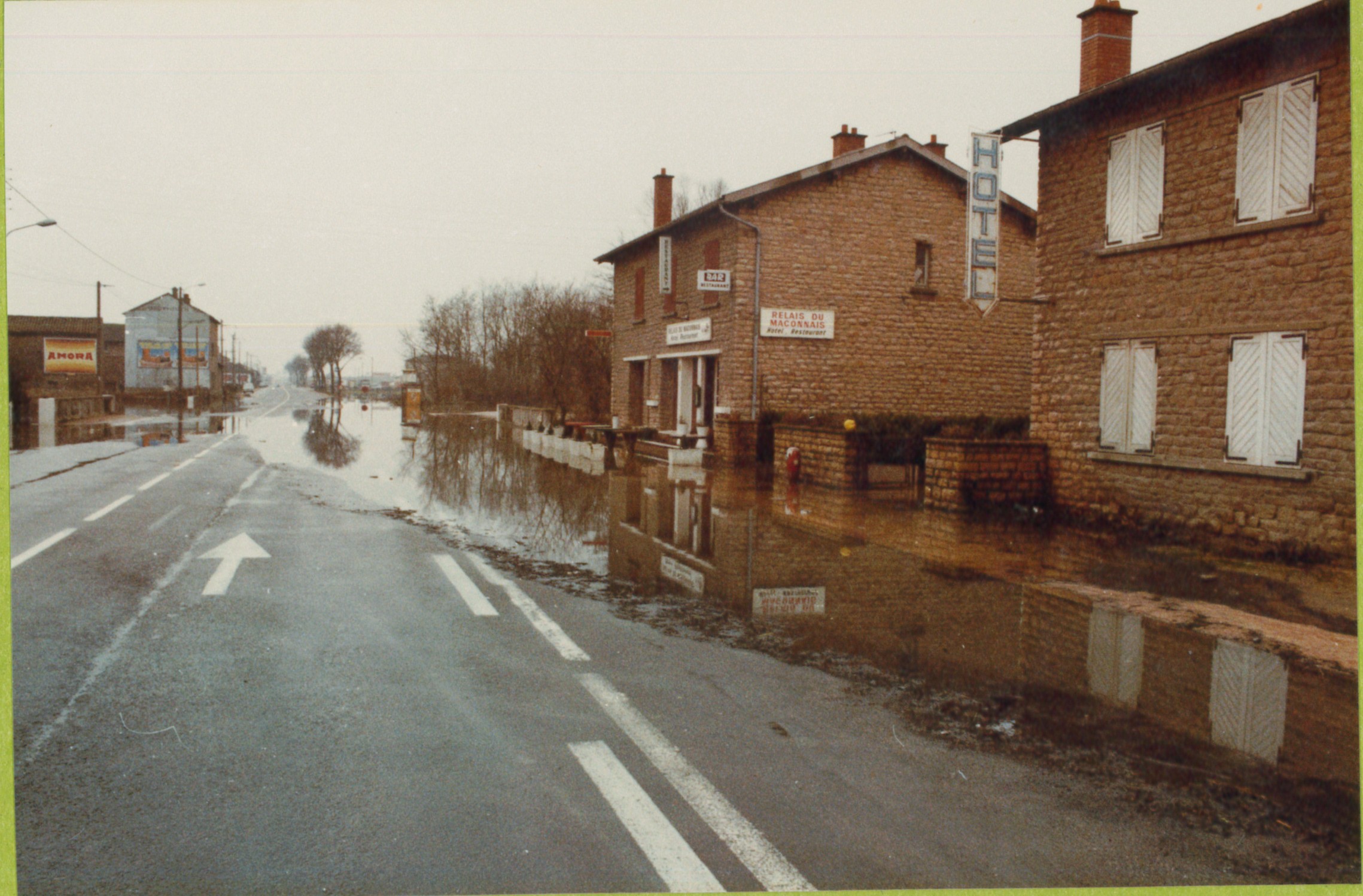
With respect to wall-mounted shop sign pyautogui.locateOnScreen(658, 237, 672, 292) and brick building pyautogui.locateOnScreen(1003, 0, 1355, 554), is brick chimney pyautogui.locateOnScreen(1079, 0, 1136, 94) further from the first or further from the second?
wall-mounted shop sign pyautogui.locateOnScreen(658, 237, 672, 292)

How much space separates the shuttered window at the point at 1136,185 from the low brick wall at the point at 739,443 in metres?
9.61

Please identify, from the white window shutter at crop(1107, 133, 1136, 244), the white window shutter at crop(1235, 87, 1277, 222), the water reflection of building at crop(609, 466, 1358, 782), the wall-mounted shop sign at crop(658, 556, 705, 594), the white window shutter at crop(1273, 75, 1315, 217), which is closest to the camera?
the water reflection of building at crop(609, 466, 1358, 782)

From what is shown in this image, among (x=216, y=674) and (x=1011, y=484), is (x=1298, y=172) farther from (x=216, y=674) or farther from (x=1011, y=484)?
(x=216, y=674)

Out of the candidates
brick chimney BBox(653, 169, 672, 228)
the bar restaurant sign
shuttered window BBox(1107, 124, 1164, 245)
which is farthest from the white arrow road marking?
the bar restaurant sign

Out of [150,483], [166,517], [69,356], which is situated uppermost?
[69,356]

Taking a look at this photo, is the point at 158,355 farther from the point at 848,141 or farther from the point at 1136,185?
the point at 1136,185

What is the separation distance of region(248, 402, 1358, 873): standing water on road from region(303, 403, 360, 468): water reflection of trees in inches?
332

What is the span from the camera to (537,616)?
7.10 m

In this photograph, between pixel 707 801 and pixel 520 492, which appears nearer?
pixel 707 801

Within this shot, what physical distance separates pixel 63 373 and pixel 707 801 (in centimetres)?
5107

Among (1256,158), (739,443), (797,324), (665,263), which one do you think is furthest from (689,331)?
(1256,158)

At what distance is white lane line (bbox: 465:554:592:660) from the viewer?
609 cm

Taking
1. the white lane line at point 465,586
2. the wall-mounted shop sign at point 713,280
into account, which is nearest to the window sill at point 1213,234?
the white lane line at point 465,586

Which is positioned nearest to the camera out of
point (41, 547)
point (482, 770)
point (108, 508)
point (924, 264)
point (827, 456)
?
point (482, 770)
